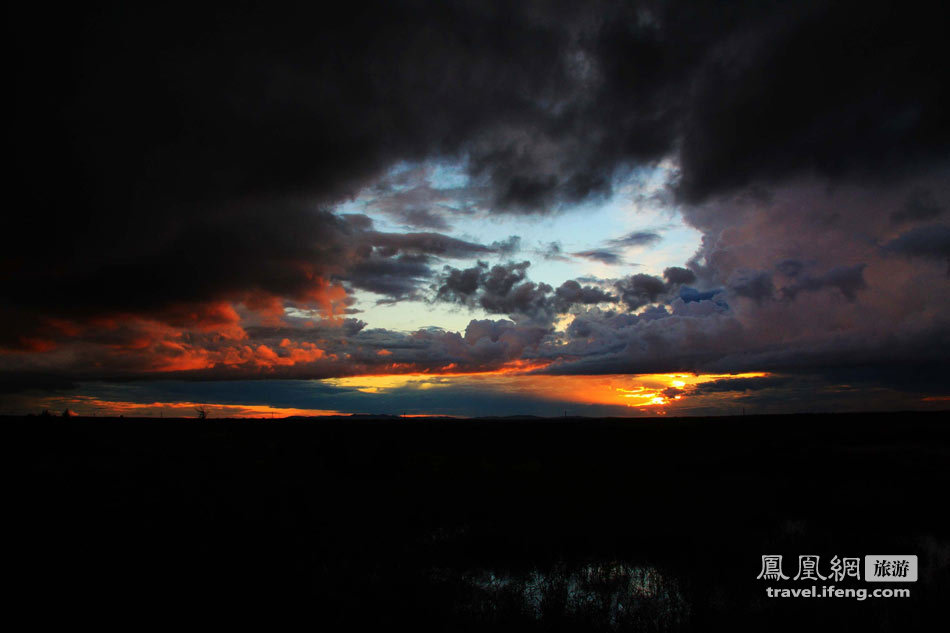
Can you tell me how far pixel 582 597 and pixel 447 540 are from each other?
6.10 m

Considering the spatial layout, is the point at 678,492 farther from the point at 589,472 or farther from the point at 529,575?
the point at 529,575

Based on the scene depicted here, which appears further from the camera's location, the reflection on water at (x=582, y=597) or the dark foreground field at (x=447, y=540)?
the dark foreground field at (x=447, y=540)

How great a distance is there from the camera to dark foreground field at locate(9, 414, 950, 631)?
31.0 feet

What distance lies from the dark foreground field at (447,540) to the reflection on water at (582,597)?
65 millimetres

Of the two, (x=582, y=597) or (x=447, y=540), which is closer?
(x=582, y=597)

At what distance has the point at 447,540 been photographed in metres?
15.5

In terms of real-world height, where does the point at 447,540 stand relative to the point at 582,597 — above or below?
below

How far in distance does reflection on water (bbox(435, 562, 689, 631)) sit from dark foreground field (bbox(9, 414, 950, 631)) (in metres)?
0.06

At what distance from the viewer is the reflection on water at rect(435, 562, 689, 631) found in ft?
30.6

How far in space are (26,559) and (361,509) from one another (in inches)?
410

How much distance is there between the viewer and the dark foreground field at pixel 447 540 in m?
9.44

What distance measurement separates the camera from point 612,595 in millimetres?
10789

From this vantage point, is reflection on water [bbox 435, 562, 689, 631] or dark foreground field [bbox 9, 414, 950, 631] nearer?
reflection on water [bbox 435, 562, 689, 631]

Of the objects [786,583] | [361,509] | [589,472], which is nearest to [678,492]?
[589,472]
